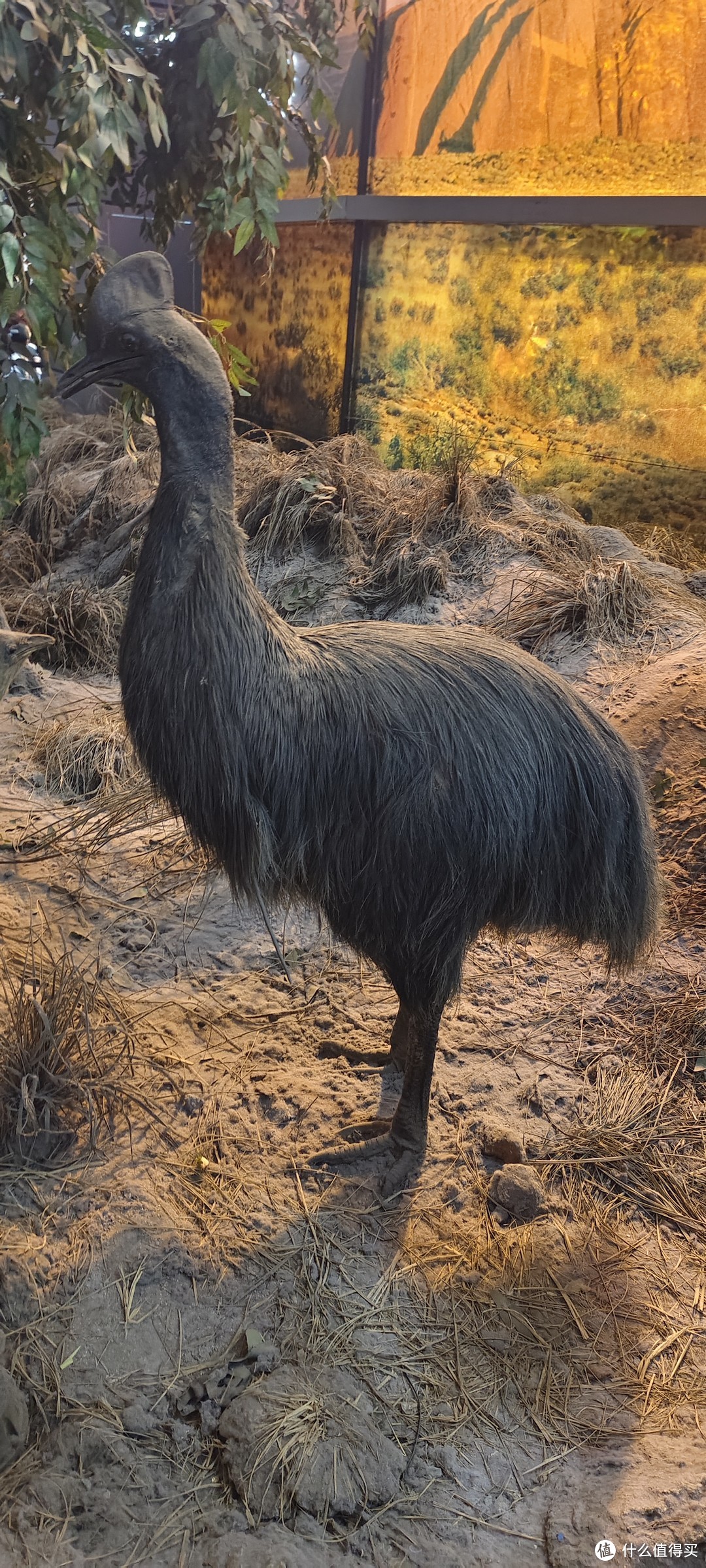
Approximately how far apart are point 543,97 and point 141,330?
4.44m

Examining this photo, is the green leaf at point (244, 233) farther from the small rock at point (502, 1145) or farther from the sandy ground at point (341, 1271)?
the small rock at point (502, 1145)

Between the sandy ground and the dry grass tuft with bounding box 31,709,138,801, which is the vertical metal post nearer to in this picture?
the dry grass tuft with bounding box 31,709,138,801

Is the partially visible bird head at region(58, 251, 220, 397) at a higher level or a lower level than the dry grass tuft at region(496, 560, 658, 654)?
higher

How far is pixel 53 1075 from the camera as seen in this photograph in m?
2.21

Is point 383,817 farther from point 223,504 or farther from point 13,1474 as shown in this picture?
point 13,1474

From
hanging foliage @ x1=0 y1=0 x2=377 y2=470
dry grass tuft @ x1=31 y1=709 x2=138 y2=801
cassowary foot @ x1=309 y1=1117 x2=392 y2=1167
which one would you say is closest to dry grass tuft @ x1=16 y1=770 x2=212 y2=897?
dry grass tuft @ x1=31 y1=709 x2=138 y2=801

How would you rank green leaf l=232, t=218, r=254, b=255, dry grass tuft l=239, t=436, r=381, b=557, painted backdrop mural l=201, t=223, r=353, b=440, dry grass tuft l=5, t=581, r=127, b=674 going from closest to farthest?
green leaf l=232, t=218, r=254, b=255 → dry grass tuft l=5, t=581, r=127, b=674 → dry grass tuft l=239, t=436, r=381, b=557 → painted backdrop mural l=201, t=223, r=353, b=440

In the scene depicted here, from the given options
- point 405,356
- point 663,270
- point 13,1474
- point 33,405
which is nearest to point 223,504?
point 33,405

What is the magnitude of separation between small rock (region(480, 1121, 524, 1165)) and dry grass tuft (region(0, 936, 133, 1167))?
0.83 meters

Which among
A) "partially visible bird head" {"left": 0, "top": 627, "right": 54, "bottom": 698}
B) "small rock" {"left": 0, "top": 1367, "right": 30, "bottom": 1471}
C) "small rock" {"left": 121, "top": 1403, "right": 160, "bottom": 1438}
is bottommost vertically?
"small rock" {"left": 121, "top": 1403, "right": 160, "bottom": 1438}

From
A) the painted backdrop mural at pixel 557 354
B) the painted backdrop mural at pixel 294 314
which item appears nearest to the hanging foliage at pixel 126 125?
the painted backdrop mural at pixel 557 354

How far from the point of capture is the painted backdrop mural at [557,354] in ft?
15.8

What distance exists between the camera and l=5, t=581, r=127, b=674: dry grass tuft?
4.69 meters

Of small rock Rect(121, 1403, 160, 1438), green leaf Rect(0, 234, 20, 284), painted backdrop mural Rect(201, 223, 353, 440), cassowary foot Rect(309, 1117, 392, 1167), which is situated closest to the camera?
small rock Rect(121, 1403, 160, 1438)
